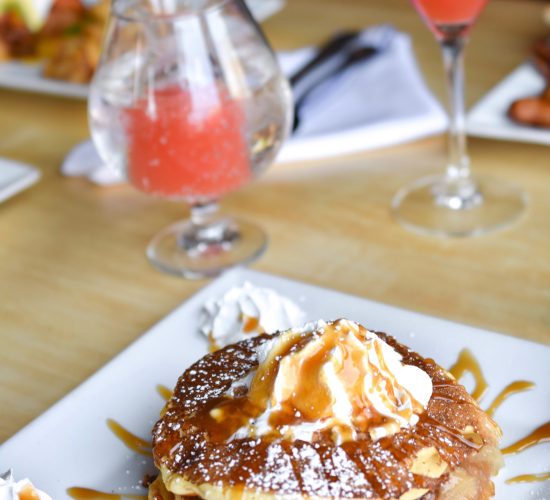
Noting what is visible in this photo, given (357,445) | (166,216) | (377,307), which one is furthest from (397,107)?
(357,445)

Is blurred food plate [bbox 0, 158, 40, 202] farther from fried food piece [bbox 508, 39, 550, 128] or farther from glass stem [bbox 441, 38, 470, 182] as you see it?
fried food piece [bbox 508, 39, 550, 128]

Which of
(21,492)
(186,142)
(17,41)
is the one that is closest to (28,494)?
(21,492)

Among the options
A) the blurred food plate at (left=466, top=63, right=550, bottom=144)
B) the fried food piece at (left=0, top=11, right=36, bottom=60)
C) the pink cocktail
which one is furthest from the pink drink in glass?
the fried food piece at (left=0, top=11, right=36, bottom=60)

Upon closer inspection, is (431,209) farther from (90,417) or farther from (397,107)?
(90,417)

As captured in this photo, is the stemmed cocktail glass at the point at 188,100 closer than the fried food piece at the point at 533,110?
Yes

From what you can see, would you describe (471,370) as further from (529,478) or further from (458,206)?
(458,206)

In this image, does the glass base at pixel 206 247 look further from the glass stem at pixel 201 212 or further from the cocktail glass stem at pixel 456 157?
the cocktail glass stem at pixel 456 157

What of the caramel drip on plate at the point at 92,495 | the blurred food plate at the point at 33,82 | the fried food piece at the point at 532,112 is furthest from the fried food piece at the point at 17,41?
the caramel drip on plate at the point at 92,495
